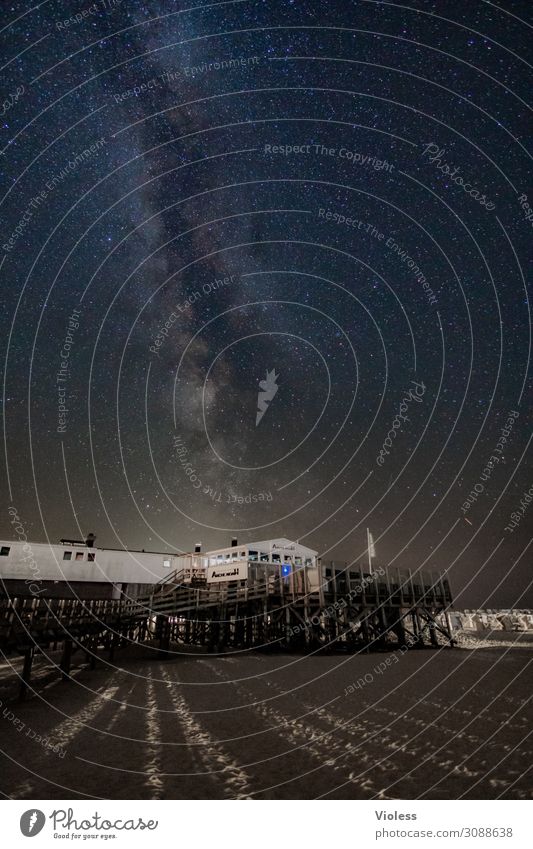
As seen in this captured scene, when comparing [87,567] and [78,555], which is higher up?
[78,555]

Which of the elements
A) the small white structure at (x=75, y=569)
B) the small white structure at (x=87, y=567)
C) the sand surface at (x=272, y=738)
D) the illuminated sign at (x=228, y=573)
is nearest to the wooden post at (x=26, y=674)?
the sand surface at (x=272, y=738)

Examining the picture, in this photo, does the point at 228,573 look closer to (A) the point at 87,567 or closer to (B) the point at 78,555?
(A) the point at 87,567

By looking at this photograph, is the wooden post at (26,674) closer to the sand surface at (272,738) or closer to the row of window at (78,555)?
the sand surface at (272,738)

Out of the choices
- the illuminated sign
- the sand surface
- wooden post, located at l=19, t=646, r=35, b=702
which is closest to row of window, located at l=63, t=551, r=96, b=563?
the illuminated sign

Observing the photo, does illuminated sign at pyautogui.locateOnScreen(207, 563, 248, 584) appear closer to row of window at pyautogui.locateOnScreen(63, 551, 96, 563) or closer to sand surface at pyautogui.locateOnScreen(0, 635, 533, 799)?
sand surface at pyautogui.locateOnScreen(0, 635, 533, 799)

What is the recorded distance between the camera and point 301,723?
29.8ft

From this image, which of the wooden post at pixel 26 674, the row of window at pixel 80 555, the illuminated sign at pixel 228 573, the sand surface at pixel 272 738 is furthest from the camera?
the row of window at pixel 80 555

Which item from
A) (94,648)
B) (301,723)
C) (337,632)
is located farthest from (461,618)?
(301,723)

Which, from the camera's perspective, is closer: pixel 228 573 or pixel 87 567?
pixel 228 573
